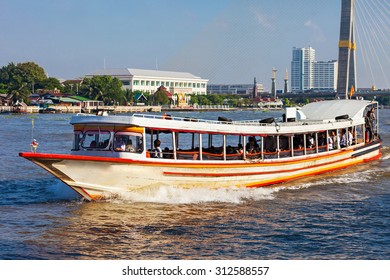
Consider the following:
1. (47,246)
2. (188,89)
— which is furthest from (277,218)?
(188,89)

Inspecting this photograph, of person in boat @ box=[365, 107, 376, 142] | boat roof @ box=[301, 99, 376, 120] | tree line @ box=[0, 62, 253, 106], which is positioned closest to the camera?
boat roof @ box=[301, 99, 376, 120]

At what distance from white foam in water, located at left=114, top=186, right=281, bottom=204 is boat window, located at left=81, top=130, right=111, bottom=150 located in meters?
1.28

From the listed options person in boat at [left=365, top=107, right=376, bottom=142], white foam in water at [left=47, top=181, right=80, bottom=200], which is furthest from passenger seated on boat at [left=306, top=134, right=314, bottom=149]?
white foam in water at [left=47, top=181, right=80, bottom=200]

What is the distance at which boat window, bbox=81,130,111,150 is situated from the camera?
15844 millimetres

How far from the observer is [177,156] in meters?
16.8

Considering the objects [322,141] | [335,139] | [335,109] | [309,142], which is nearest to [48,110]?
[335,109]

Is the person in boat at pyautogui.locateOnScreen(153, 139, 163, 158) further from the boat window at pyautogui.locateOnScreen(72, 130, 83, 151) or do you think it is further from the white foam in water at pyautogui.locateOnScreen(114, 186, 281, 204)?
the boat window at pyautogui.locateOnScreen(72, 130, 83, 151)

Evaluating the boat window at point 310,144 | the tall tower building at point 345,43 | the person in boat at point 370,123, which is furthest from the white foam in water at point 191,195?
the tall tower building at point 345,43

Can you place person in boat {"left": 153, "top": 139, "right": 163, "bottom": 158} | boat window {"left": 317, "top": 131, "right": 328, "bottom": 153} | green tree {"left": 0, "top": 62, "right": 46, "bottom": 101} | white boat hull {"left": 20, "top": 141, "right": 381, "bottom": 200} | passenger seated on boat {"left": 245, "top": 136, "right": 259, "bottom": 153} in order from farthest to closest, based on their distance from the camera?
green tree {"left": 0, "top": 62, "right": 46, "bottom": 101} < boat window {"left": 317, "top": 131, "right": 328, "bottom": 153} < passenger seated on boat {"left": 245, "top": 136, "right": 259, "bottom": 153} < person in boat {"left": 153, "top": 139, "right": 163, "bottom": 158} < white boat hull {"left": 20, "top": 141, "right": 381, "bottom": 200}

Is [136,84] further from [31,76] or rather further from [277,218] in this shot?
[277,218]

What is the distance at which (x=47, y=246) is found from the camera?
12352 mm

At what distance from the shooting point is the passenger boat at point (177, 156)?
15.3 meters
